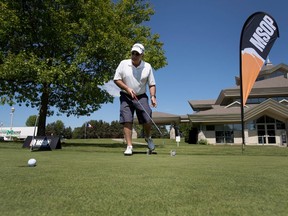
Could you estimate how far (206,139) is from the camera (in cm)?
3322

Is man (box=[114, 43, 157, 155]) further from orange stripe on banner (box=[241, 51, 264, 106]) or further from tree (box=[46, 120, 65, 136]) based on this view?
tree (box=[46, 120, 65, 136])

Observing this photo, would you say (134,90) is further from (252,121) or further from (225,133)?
(252,121)

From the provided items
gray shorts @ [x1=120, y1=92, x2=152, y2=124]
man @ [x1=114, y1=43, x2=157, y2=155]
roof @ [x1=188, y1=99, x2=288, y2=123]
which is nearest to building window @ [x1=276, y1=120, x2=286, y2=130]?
roof @ [x1=188, y1=99, x2=288, y2=123]

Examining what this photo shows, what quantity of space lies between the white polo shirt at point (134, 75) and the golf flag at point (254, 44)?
463 centimetres

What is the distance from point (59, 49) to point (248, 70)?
36.4ft

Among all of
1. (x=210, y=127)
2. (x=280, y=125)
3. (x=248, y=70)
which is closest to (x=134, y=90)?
(x=248, y=70)

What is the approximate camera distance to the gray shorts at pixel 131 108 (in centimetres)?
566

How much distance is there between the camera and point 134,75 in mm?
5801

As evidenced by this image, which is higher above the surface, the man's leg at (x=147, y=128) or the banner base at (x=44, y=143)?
the man's leg at (x=147, y=128)

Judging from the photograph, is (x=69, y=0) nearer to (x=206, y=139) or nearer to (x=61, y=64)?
(x=61, y=64)

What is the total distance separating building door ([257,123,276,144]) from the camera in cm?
3262

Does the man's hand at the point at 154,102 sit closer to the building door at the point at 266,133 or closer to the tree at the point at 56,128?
the building door at the point at 266,133

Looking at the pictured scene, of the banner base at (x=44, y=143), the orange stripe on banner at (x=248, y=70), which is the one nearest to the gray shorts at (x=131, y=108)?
the banner base at (x=44, y=143)

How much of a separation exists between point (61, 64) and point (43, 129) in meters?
4.40
